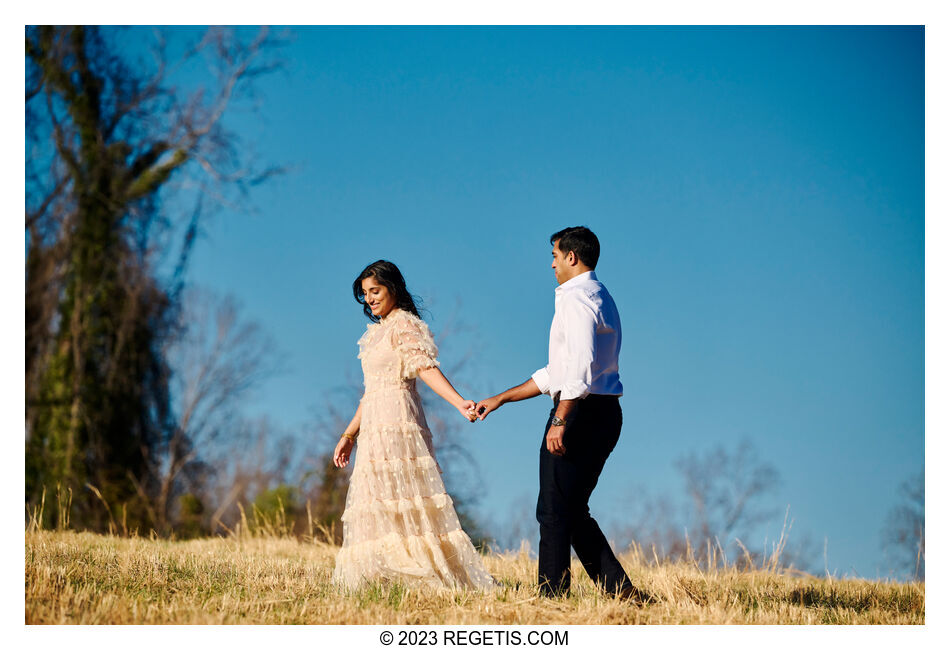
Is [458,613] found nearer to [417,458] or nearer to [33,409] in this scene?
[417,458]

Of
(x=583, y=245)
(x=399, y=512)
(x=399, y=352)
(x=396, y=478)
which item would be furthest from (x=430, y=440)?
(x=583, y=245)

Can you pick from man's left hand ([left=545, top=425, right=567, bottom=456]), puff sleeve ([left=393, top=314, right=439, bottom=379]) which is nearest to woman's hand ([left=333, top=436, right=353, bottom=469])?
puff sleeve ([left=393, top=314, right=439, bottom=379])

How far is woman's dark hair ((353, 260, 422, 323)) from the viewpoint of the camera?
543 cm

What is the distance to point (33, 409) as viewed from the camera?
1652cm

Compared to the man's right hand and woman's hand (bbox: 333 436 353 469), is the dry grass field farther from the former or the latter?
the man's right hand

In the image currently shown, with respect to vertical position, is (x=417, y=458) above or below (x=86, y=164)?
below

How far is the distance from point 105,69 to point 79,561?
1408 centimetres

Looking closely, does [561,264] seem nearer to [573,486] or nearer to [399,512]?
[573,486]

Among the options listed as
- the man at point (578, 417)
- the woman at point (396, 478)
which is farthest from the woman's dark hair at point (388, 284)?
the man at point (578, 417)

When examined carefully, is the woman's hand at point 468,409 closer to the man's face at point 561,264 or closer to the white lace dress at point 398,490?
the white lace dress at point 398,490

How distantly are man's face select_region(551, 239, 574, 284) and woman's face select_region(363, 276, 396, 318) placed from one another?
3.44 feet

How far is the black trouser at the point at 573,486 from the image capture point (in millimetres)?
4727
